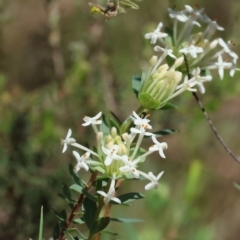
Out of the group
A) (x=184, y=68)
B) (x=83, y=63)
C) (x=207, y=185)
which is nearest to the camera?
(x=184, y=68)

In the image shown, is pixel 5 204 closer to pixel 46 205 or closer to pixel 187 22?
pixel 46 205

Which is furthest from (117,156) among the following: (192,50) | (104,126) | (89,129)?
(89,129)

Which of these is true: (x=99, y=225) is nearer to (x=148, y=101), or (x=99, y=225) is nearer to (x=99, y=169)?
(x=99, y=169)

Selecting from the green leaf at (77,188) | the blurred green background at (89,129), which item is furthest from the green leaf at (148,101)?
the blurred green background at (89,129)

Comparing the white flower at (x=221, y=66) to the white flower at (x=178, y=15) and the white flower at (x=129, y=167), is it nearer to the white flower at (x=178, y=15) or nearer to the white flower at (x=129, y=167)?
the white flower at (x=178, y=15)

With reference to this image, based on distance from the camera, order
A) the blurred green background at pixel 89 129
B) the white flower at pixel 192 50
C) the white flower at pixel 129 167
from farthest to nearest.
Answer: the blurred green background at pixel 89 129, the white flower at pixel 192 50, the white flower at pixel 129 167

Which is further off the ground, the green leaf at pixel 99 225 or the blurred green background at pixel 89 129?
the green leaf at pixel 99 225

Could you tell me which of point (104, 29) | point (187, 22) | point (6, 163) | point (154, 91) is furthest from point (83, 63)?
point (154, 91)
